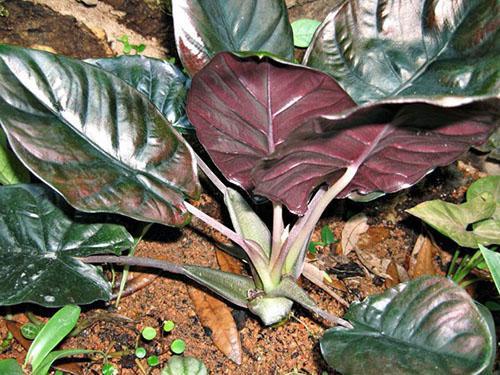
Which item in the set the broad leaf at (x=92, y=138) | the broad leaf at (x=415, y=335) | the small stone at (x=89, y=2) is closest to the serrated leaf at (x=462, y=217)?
the broad leaf at (x=415, y=335)

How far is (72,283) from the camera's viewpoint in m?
1.46

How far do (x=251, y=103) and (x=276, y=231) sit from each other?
407mm

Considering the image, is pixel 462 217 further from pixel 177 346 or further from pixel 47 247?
pixel 47 247

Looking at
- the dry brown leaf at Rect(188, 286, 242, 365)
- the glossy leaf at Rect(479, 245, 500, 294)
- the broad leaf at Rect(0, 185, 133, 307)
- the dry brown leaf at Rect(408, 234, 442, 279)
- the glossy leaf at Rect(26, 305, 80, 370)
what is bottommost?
the dry brown leaf at Rect(188, 286, 242, 365)

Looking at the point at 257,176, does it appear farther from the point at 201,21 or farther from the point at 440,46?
the point at 440,46

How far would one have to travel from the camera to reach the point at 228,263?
182cm

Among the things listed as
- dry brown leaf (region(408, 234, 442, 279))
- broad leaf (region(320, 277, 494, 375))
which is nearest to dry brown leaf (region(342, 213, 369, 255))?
dry brown leaf (region(408, 234, 442, 279))

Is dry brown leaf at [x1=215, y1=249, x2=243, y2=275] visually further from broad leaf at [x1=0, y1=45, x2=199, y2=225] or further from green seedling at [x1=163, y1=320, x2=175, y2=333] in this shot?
broad leaf at [x1=0, y1=45, x2=199, y2=225]

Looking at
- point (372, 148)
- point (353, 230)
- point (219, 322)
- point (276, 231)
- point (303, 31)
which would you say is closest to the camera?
point (372, 148)

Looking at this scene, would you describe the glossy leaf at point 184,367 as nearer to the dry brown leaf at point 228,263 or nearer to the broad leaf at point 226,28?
the dry brown leaf at point 228,263

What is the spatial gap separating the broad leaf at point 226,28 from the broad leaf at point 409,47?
0.36 feet

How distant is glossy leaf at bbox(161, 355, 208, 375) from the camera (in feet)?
4.73

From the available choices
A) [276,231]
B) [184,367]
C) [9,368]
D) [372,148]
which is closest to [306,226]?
[276,231]

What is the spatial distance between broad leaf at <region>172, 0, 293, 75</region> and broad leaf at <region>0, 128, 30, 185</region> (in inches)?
22.2
